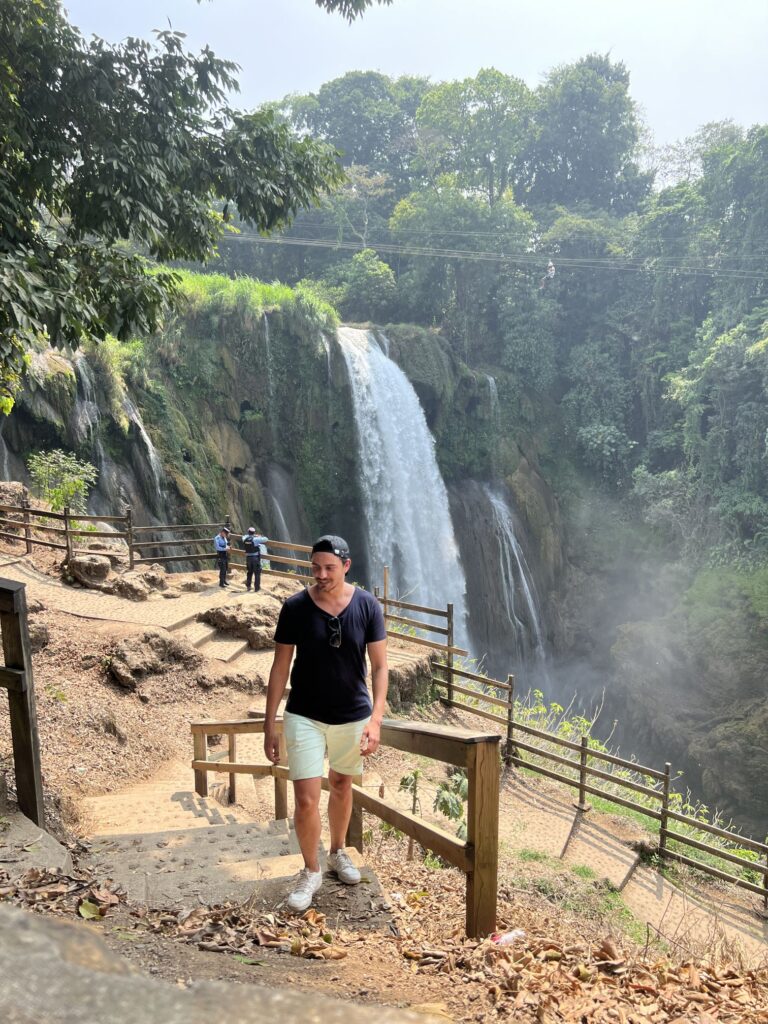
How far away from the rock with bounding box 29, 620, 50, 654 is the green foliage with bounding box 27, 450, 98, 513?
206 inches

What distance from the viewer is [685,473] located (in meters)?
26.4

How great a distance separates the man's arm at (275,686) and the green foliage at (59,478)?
37.2 ft

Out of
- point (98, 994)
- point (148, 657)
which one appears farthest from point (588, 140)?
point (98, 994)

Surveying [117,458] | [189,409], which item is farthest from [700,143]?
[117,458]

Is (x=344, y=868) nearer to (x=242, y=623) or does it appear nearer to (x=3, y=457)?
(x=242, y=623)

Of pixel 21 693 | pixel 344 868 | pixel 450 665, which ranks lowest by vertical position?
pixel 450 665

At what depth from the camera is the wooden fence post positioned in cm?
344

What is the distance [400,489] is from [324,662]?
754 inches

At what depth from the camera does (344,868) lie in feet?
10.9

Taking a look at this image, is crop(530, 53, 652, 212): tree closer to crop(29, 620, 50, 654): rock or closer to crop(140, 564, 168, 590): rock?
crop(140, 564, 168, 590): rock

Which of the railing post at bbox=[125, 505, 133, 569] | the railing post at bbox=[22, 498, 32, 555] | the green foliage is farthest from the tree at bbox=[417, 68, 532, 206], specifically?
the railing post at bbox=[22, 498, 32, 555]

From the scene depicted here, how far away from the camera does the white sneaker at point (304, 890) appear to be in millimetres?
3084

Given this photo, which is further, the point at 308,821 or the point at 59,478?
the point at 59,478

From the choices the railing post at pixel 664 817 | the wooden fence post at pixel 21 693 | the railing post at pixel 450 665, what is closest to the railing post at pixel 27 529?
the railing post at pixel 450 665
